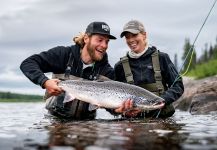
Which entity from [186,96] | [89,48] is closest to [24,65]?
[89,48]

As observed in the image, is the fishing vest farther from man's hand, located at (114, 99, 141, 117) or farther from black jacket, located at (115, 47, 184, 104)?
man's hand, located at (114, 99, 141, 117)

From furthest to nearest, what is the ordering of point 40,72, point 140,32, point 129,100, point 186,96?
point 186,96
point 140,32
point 40,72
point 129,100

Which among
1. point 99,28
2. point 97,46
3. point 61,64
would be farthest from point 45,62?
point 99,28

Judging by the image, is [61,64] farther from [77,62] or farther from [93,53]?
[93,53]

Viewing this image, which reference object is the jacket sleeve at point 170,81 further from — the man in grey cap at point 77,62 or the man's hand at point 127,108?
the man in grey cap at point 77,62

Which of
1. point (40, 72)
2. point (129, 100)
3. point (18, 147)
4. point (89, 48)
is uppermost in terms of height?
point (89, 48)

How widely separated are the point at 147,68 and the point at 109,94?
4.77 ft

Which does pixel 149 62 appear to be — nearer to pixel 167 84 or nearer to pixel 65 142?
pixel 167 84

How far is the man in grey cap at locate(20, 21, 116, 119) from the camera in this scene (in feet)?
28.6

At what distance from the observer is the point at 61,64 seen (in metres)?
8.84

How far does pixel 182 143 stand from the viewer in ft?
14.5

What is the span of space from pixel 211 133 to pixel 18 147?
238 centimetres

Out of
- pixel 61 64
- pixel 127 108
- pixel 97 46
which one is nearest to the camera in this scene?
pixel 127 108

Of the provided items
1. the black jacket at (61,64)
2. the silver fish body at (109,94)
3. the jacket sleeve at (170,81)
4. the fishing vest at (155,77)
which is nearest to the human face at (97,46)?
the black jacket at (61,64)
